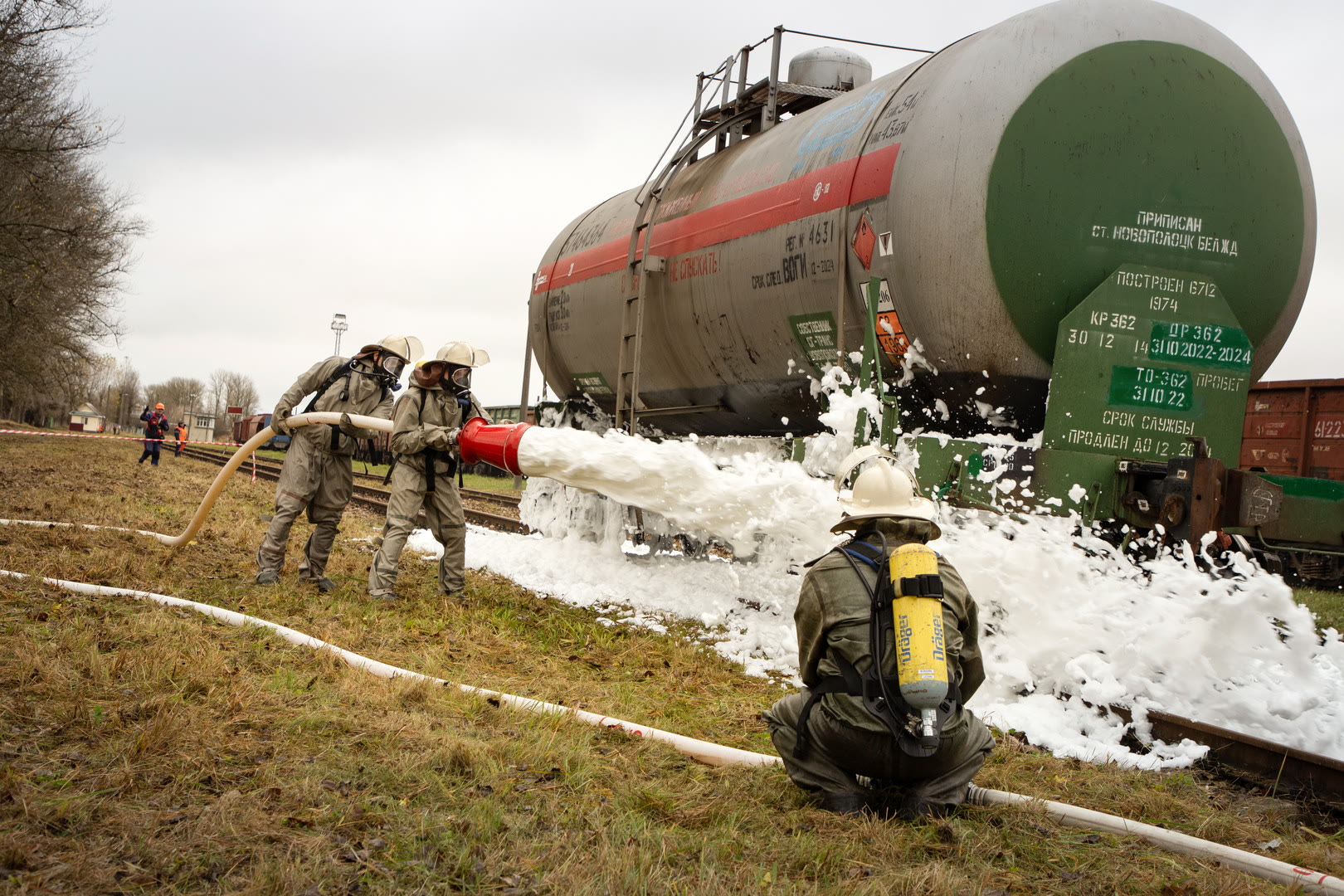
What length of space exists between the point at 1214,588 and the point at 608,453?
10.8ft

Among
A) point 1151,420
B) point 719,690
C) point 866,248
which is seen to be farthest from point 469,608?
point 1151,420

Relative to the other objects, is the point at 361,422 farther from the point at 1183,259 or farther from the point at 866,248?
the point at 1183,259

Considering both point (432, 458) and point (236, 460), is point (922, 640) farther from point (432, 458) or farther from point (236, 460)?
point (236, 460)

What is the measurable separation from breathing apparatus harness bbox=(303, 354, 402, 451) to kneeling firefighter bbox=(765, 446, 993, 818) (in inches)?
190

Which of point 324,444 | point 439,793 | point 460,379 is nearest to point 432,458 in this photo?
point 460,379

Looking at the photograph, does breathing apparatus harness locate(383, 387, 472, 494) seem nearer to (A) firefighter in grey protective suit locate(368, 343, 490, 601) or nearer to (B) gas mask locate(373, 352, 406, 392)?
(A) firefighter in grey protective suit locate(368, 343, 490, 601)

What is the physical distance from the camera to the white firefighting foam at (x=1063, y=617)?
14.7ft

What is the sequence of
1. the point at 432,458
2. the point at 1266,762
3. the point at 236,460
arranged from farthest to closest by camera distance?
1. the point at 236,460
2. the point at 432,458
3. the point at 1266,762

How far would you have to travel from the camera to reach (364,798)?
9.87 feet

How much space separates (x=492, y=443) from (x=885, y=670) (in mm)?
3796

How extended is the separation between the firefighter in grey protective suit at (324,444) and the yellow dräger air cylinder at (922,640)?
4.78m

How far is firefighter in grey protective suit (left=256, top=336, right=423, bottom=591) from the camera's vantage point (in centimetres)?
699

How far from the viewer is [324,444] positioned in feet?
23.3

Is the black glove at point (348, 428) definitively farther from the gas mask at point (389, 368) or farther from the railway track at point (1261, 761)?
the railway track at point (1261, 761)
